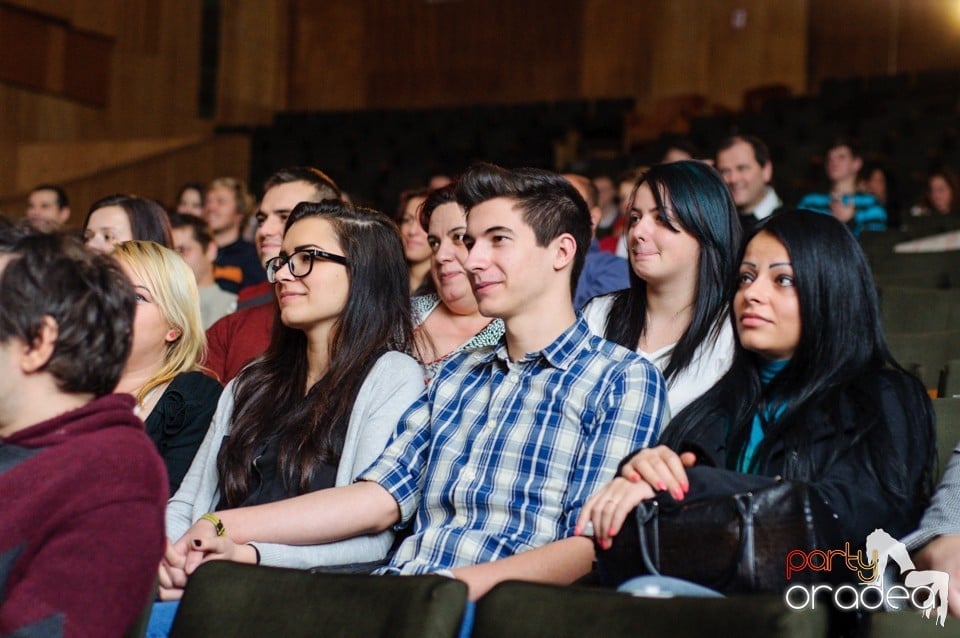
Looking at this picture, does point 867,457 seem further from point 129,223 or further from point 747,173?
point 747,173

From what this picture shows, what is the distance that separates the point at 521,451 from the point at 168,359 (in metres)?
0.96

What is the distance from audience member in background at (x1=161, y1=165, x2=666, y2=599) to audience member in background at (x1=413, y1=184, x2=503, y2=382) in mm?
681

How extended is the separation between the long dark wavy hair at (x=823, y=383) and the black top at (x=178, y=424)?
1.01m

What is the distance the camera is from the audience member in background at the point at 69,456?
1.28m

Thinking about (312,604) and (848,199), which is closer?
(312,604)

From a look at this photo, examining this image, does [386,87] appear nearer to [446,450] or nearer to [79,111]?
[79,111]

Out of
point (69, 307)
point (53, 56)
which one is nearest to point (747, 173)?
point (69, 307)

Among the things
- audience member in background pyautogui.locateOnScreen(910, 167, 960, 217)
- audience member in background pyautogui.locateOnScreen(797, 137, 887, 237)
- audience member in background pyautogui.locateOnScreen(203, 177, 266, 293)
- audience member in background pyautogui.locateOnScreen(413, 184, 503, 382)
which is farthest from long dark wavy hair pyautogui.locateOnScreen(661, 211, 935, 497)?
audience member in background pyautogui.locateOnScreen(910, 167, 960, 217)

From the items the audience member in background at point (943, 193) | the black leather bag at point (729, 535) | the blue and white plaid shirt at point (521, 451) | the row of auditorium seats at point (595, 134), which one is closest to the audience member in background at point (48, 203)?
the row of auditorium seats at point (595, 134)

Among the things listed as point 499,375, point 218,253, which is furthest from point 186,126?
point 499,375

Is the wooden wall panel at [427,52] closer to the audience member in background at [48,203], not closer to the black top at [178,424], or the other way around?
the audience member in background at [48,203]

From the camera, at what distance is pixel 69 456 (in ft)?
4.35

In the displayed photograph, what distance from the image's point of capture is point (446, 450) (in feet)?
6.73
